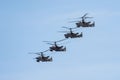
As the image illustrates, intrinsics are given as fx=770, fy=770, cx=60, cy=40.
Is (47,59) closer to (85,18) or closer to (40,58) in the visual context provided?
(40,58)

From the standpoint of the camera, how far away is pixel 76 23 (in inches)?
7096

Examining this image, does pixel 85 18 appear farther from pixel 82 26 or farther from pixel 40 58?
pixel 40 58

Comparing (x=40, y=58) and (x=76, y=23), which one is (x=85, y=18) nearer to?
(x=76, y=23)

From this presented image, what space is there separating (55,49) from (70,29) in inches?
239

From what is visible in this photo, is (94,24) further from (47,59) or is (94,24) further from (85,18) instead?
(47,59)

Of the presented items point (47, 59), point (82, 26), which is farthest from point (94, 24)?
point (47, 59)

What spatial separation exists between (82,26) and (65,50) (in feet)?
23.5

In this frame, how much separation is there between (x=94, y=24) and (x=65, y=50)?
30.9 feet

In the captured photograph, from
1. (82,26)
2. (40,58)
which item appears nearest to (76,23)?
(82,26)

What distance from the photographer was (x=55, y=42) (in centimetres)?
18462

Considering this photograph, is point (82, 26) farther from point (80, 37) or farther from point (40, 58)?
point (40, 58)

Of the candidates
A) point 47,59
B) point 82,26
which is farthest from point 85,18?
point 47,59

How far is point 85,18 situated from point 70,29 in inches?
175

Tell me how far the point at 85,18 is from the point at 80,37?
4675mm
